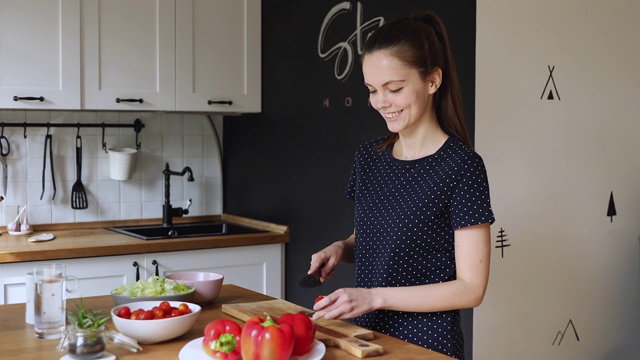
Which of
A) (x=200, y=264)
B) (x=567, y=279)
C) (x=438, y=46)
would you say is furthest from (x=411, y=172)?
(x=200, y=264)

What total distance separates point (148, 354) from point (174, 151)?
8.67 feet

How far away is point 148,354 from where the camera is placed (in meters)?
1.75

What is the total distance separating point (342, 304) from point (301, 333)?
0.44ft

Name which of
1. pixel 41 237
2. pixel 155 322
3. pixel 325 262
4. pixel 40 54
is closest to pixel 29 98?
pixel 40 54

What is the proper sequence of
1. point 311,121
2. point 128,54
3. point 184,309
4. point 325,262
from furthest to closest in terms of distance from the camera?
point 128,54
point 311,121
point 325,262
point 184,309

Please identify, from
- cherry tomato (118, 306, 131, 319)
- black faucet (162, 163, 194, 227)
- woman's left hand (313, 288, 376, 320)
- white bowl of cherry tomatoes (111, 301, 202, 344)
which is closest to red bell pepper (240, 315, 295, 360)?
woman's left hand (313, 288, 376, 320)

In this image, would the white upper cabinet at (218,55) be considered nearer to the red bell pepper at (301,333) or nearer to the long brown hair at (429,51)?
the long brown hair at (429,51)

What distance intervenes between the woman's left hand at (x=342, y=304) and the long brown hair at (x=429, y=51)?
51 cm

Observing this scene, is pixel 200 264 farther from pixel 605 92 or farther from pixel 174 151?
pixel 605 92

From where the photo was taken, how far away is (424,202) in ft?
6.39

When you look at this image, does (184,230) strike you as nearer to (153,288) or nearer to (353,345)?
(153,288)

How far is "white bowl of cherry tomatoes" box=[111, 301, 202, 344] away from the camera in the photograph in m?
1.79

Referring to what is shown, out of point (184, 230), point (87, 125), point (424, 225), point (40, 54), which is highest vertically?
point (40, 54)

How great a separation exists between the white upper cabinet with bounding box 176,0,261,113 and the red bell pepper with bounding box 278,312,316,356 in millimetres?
2412
